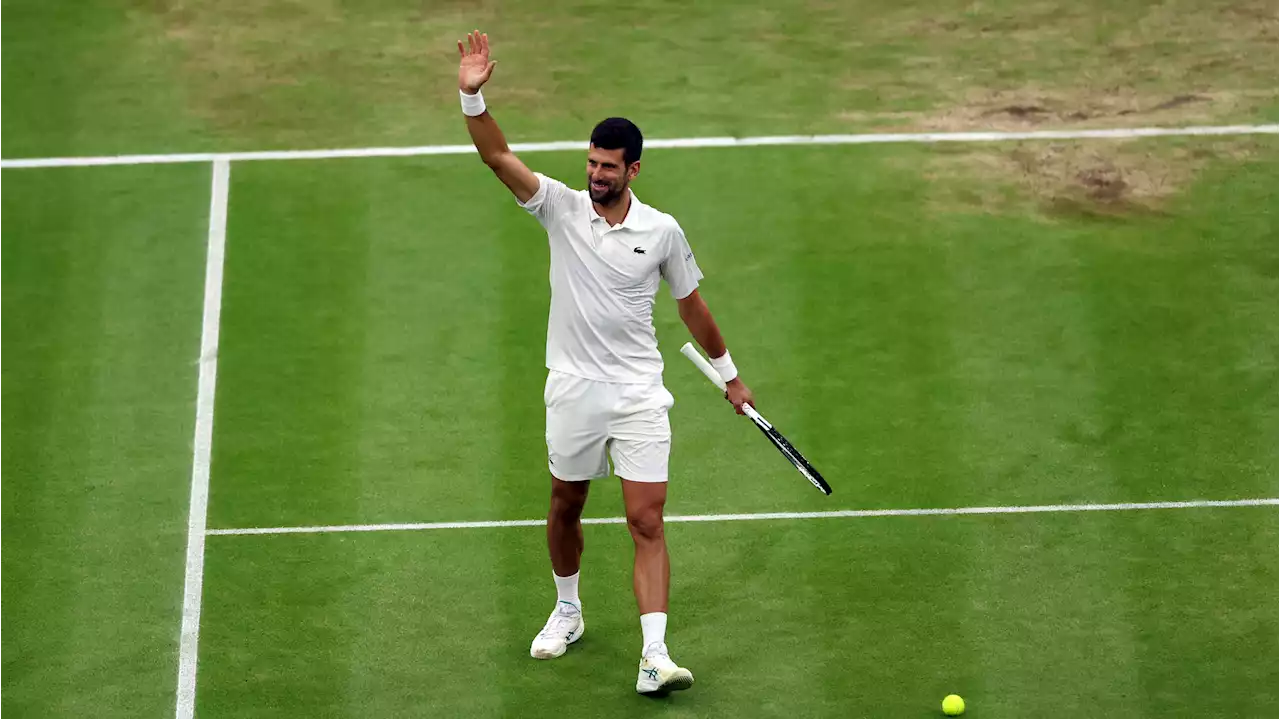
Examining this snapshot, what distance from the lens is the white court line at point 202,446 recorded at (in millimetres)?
10031

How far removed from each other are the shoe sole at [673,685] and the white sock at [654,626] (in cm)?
19

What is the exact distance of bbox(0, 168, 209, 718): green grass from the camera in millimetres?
10078

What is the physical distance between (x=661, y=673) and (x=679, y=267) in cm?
196

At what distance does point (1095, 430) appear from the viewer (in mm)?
11617

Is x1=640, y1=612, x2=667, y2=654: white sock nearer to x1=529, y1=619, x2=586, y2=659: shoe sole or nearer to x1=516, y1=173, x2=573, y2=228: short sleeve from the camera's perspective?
x1=529, y1=619, x2=586, y2=659: shoe sole

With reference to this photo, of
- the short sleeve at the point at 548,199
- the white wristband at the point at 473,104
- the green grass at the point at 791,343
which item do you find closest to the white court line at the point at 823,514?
the green grass at the point at 791,343

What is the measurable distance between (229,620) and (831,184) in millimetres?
5581

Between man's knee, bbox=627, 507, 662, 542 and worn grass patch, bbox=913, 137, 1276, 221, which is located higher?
worn grass patch, bbox=913, 137, 1276, 221

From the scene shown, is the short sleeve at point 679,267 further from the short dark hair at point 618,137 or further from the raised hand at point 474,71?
the raised hand at point 474,71

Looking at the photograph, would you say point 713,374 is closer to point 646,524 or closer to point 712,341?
point 712,341

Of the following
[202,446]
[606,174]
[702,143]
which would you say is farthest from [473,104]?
[702,143]

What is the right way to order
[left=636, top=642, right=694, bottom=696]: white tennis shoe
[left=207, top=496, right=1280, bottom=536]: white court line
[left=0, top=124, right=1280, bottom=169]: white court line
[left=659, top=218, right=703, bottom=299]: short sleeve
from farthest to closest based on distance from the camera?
[left=0, top=124, right=1280, bottom=169]: white court line, [left=207, top=496, right=1280, bottom=536]: white court line, [left=636, top=642, right=694, bottom=696]: white tennis shoe, [left=659, top=218, right=703, bottom=299]: short sleeve

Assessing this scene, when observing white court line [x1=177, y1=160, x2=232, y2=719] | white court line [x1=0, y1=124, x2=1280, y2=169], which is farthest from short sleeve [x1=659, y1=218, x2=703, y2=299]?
white court line [x1=0, y1=124, x2=1280, y2=169]

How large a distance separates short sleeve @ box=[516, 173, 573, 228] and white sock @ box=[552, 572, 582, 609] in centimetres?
189
